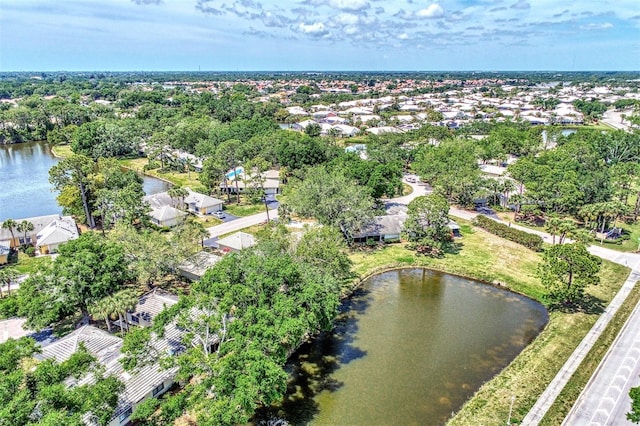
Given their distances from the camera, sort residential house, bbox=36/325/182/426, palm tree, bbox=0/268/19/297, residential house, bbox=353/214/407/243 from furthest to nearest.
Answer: residential house, bbox=353/214/407/243, palm tree, bbox=0/268/19/297, residential house, bbox=36/325/182/426

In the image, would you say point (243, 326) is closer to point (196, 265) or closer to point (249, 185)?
point (196, 265)

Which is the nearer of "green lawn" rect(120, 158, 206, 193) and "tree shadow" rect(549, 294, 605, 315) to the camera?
"tree shadow" rect(549, 294, 605, 315)

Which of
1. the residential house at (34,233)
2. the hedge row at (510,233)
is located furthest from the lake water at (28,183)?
the hedge row at (510,233)

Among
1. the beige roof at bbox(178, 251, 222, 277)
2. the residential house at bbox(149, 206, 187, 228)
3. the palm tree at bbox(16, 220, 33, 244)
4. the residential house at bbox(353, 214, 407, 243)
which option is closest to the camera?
the beige roof at bbox(178, 251, 222, 277)

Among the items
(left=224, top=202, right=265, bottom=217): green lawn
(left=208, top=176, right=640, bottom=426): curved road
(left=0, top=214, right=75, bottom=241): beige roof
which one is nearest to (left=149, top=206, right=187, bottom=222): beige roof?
(left=224, top=202, right=265, bottom=217): green lawn

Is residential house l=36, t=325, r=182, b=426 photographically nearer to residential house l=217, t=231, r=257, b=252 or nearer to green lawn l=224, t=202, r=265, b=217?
residential house l=217, t=231, r=257, b=252

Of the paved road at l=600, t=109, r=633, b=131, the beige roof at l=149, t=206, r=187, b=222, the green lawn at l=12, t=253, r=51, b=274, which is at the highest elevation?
the paved road at l=600, t=109, r=633, b=131

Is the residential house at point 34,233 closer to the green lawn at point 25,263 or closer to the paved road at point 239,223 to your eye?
the green lawn at point 25,263

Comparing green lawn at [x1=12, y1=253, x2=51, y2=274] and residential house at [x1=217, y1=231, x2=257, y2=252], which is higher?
residential house at [x1=217, y1=231, x2=257, y2=252]
